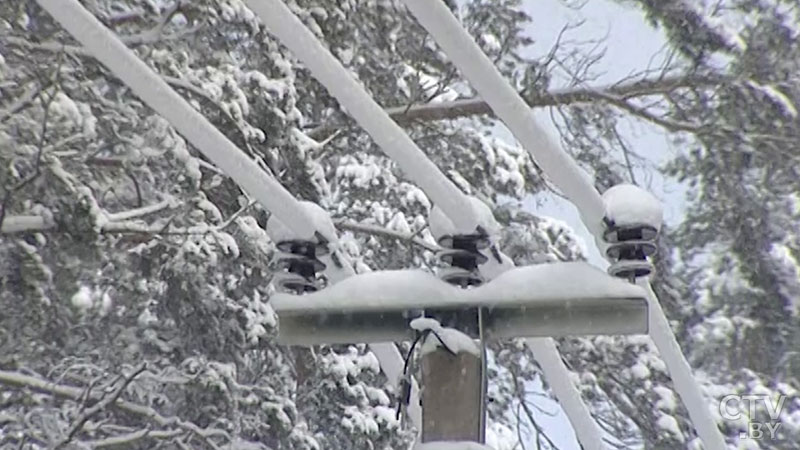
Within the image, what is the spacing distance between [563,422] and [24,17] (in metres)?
4.99

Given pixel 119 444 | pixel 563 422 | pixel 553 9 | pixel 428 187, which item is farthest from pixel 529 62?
pixel 428 187

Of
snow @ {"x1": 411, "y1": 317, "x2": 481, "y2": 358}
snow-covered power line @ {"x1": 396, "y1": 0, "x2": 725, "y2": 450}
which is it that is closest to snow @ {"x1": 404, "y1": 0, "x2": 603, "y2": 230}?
snow-covered power line @ {"x1": 396, "y1": 0, "x2": 725, "y2": 450}

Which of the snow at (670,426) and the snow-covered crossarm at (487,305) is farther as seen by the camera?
the snow at (670,426)

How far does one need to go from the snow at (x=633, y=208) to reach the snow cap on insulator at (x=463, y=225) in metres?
0.36

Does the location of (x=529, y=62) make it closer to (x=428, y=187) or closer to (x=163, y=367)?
(x=163, y=367)

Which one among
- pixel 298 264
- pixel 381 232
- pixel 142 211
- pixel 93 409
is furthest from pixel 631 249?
pixel 381 232

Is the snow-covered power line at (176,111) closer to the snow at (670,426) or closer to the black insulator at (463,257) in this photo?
the black insulator at (463,257)

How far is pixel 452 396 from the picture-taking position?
3.36m

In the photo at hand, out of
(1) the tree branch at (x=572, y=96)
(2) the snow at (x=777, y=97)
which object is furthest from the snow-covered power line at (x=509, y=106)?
(2) the snow at (x=777, y=97)

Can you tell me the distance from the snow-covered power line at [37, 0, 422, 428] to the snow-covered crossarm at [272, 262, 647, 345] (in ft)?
0.77

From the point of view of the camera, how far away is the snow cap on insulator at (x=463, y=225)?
3.41 m

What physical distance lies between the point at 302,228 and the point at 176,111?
1.74 ft

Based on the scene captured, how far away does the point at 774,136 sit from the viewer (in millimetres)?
8375

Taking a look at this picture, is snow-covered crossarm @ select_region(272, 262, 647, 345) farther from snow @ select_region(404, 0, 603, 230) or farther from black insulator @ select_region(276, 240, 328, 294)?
snow @ select_region(404, 0, 603, 230)
